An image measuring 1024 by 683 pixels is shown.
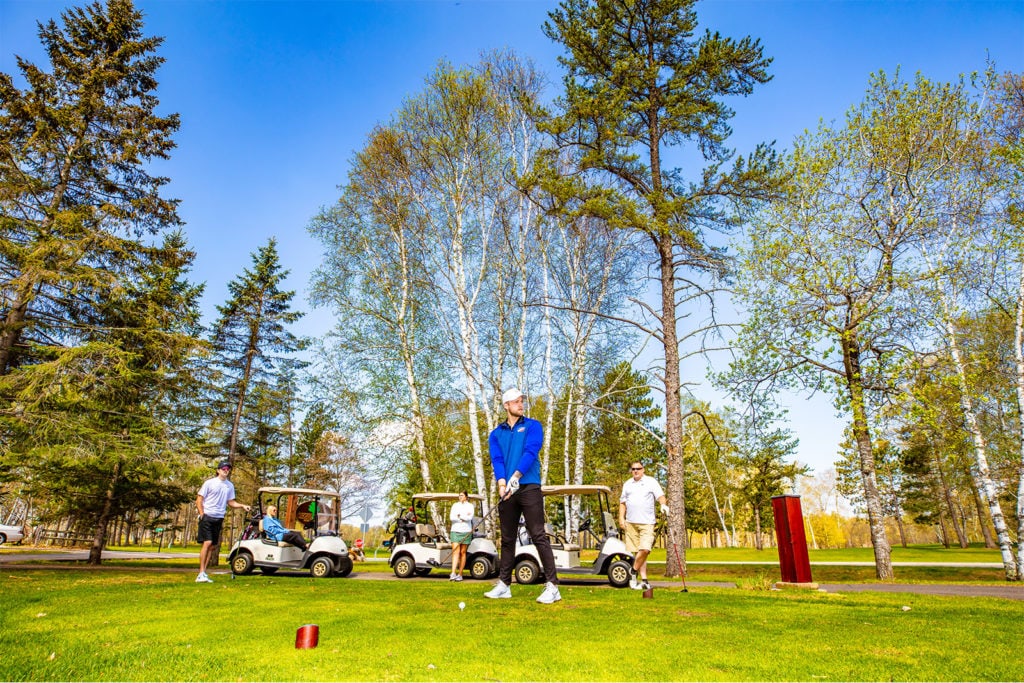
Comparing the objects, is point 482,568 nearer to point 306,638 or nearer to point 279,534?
point 279,534

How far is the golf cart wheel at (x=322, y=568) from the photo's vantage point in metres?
12.3

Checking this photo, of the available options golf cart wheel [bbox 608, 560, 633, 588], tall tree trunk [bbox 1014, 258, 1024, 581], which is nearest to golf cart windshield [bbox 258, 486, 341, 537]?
golf cart wheel [bbox 608, 560, 633, 588]

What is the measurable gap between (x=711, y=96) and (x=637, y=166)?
2.71 metres

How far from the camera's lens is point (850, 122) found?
15.4m

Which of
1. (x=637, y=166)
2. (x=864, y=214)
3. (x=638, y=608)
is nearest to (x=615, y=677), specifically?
(x=638, y=608)

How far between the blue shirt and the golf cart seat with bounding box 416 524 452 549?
3.15 meters

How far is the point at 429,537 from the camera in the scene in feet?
44.4

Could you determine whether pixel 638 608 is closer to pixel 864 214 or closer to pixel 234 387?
pixel 864 214

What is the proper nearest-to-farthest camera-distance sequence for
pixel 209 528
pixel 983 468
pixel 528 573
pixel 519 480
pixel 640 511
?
1. pixel 519 480
2. pixel 640 511
3. pixel 209 528
4. pixel 528 573
5. pixel 983 468

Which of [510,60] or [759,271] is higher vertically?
[510,60]

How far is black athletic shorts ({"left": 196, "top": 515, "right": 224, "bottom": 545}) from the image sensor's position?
915 centimetres

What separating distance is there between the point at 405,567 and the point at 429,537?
941mm

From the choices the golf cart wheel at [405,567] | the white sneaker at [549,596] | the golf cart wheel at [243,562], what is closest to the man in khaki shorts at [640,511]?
the white sneaker at [549,596]

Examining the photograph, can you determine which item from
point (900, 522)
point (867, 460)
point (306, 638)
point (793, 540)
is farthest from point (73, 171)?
point (900, 522)
